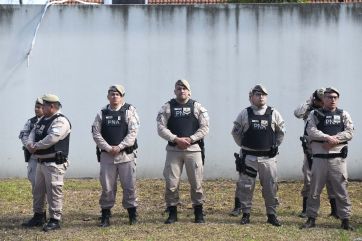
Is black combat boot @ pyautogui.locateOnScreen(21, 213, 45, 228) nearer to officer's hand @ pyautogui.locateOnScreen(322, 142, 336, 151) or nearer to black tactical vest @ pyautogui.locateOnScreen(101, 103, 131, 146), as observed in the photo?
black tactical vest @ pyautogui.locateOnScreen(101, 103, 131, 146)

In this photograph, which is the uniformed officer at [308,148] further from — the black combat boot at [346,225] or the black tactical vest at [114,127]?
the black tactical vest at [114,127]

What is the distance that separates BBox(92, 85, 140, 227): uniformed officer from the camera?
855 centimetres

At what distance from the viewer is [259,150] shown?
8547mm

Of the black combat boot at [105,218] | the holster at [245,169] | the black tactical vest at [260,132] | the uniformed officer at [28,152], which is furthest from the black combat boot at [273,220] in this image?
the uniformed officer at [28,152]

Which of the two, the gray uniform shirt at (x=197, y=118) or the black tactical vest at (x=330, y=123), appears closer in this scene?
the black tactical vest at (x=330, y=123)

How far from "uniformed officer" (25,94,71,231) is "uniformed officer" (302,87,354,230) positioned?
3398 millimetres

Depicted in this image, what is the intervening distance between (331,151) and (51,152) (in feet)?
12.5

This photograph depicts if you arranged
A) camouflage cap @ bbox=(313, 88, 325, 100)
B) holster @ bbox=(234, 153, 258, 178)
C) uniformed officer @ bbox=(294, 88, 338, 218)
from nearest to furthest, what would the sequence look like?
holster @ bbox=(234, 153, 258, 178) < camouflage cap @ bbox=(313, 88, 325, 100) < uniformed officer @ bbox=(294, 88, 338, 218)

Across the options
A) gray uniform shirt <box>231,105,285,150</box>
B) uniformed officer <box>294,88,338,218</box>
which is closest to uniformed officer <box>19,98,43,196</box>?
gray uniform shirt <box>231,105,285,150</box>

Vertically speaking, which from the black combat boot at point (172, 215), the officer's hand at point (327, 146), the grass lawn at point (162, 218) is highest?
the officer's hand at point (327, 146)

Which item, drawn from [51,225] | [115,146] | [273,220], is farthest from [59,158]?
[273,220]

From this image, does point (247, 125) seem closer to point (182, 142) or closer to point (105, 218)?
point (182, 142)

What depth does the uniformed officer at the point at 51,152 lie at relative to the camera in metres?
8.33

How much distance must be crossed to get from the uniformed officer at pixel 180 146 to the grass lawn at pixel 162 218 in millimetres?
392
